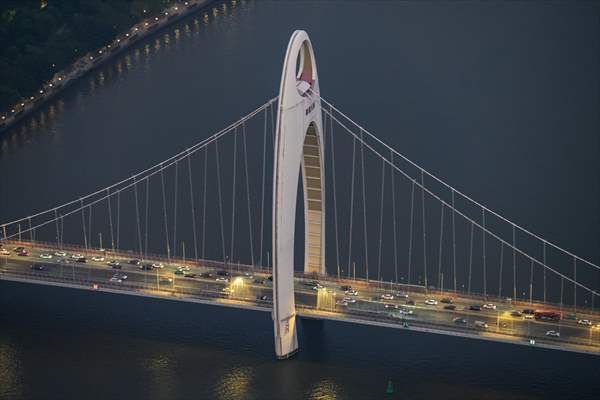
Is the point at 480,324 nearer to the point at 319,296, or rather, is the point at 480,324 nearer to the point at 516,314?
the point at 516,314

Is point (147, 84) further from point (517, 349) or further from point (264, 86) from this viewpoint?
point (517, 349)

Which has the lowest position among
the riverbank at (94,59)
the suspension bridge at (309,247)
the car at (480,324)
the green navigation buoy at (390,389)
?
the green navigation buoy at (390,389)

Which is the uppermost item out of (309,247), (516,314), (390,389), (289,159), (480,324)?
(289,159)

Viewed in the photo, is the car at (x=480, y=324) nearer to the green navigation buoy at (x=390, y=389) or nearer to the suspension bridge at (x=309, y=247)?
the suspension bridge at (x=309, y=247)

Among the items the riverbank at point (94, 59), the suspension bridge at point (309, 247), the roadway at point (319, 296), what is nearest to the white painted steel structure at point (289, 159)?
the suspension bridge at point (309, 247)

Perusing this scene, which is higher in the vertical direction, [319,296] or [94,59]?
[94,59]

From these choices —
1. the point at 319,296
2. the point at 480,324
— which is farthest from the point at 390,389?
the point at 319,296

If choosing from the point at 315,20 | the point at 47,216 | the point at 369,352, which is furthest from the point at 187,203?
the point at 315,20
